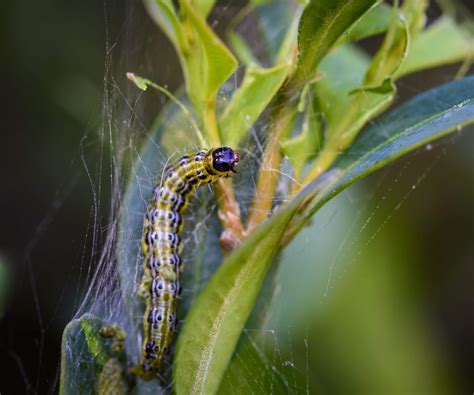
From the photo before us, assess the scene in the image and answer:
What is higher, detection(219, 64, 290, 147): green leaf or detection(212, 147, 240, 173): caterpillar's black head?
detection(219, 64, 290, 147): green leaf

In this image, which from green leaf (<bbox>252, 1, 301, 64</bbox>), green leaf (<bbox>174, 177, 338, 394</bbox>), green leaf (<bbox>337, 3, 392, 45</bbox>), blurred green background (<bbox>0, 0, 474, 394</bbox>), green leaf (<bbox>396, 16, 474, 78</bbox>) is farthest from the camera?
blurred green background (<bbox>0, 0, 474, 394</bbox>)

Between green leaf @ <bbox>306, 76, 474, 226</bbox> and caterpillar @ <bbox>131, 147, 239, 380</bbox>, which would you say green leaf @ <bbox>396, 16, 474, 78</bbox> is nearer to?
green leaf @ <bbox>306, 76, 474, 226</bbox>

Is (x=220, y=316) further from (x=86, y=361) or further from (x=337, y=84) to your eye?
→ (x=337, y=84)

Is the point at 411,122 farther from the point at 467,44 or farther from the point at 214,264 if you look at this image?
the point at 467,44

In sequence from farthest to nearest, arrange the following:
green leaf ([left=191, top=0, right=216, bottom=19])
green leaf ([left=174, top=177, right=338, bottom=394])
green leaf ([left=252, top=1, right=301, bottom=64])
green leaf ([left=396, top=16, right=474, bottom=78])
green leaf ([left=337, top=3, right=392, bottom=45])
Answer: green leaf ([left=252, top=1, right=301, bottom=64]), green leaf ([left=396, top=16, right=474, bottom=78]), green leaf ([left=337, top=3, right=392, bottom=45]), green leaf ([left=191, top=0, right=216, bottom=19]), green leaf ([left=174, top=177, right=338, bottom=394])

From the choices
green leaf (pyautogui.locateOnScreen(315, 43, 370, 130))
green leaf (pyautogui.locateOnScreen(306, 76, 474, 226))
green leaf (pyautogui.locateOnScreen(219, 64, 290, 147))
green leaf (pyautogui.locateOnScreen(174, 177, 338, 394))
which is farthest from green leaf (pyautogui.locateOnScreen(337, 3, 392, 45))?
green leaf (pyautogui.locateOnScreen(174, 177, 338, 394))

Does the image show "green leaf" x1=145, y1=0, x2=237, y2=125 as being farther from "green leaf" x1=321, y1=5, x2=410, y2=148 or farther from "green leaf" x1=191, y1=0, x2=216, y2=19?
"green leaf" x1=321, y1=5, x2=410, y2=148

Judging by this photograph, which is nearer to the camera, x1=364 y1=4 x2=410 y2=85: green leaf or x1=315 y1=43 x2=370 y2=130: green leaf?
x1=364 y1=4 x2=410 y2=85: green leaf
